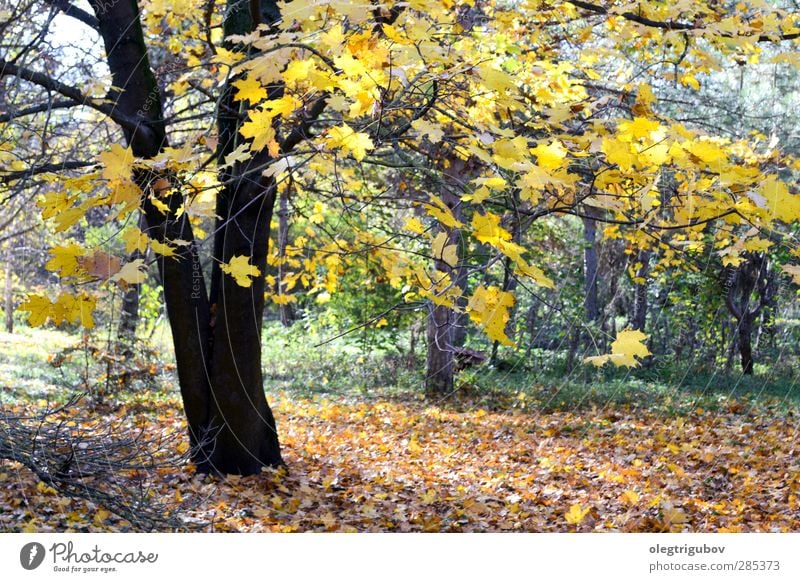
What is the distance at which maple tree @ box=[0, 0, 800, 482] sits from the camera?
69.1 inches

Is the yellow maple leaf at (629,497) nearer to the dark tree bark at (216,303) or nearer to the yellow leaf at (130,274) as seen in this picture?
the dark tree bark at (216,303)

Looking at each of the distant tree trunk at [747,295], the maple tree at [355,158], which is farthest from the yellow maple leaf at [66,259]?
the distant tree trunk at [747,295]

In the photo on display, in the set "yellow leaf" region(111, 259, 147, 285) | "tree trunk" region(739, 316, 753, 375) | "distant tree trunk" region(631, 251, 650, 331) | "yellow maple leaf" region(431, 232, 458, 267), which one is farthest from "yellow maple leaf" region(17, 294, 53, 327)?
"tree trunk" region(739, 316, 753, 375)

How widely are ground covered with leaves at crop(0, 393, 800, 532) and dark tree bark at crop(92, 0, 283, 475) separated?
0.21 m

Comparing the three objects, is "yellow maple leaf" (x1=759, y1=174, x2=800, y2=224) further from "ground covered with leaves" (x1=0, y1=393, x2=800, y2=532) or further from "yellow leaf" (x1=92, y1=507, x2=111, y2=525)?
"yellow leaf" (x1=92, y1=507, x2=111, y2=525)

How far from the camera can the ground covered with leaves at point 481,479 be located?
3.00 m

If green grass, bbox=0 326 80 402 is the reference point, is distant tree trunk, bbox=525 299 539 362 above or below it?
above

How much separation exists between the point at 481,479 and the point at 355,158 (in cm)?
245

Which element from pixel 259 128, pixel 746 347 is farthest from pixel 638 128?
pixel 746 347

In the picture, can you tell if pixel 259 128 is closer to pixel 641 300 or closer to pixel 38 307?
pixel 38 307

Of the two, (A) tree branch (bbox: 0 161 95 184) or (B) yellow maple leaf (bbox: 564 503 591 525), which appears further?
(A) tree branch (bbox: 0 161 95 184)

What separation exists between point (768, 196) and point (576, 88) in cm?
237

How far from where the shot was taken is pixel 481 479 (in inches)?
152
